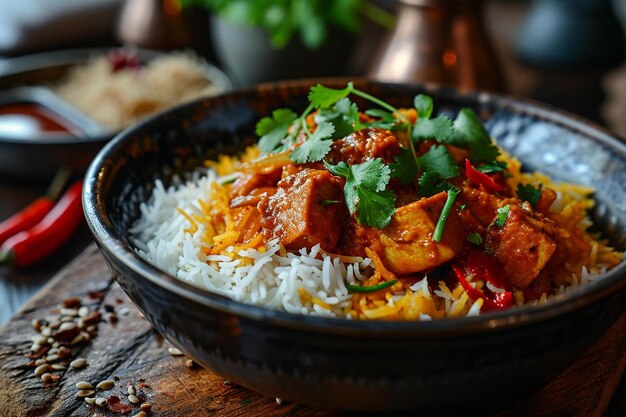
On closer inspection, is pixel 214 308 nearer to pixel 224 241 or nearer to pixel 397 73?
pixel 224 241

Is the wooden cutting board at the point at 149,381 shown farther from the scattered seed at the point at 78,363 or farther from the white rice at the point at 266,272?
the white rice at the point at 266,272

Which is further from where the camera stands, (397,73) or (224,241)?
(397,73)

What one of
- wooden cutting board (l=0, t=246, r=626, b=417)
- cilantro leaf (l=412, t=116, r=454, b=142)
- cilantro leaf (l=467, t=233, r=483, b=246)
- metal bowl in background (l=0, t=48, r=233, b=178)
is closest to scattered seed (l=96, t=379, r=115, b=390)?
wooden cutting board (l=0, t=246, r=626, b=417)

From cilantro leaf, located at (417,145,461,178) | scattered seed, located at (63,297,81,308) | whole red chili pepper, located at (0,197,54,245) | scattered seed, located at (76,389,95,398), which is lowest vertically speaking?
whole red chili pepper, located at (0,197,54,245)

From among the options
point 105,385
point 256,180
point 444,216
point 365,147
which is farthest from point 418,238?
point 105,385

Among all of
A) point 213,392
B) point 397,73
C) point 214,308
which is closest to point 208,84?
point 397,73

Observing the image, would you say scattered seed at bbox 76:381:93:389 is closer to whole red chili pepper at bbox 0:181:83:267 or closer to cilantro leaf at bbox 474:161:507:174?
whole red chili pepper at bbox 0:181:83:267

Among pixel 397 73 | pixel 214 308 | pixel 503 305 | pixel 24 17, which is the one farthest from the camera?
pixel 24 17
